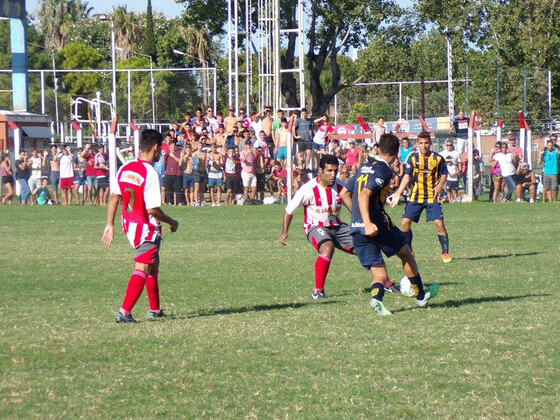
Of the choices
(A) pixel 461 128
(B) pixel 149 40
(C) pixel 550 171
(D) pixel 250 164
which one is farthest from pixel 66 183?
(B) pixel 149 40

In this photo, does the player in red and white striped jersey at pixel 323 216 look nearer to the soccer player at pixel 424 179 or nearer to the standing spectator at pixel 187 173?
the soccer player at pixel 424 179

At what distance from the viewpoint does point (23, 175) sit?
29578 millimetres

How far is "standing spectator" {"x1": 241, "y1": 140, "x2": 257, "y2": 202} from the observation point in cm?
2653

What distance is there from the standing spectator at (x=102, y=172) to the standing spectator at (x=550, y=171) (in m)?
12.2

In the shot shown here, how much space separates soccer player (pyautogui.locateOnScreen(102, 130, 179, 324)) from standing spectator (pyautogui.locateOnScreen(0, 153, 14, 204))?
22003mm

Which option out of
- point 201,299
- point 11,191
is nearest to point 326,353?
point 201,299

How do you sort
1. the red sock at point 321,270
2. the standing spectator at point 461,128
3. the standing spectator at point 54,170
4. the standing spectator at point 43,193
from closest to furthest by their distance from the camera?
the red sock at point 321,270
the standing spectator at point 54,170
the standing spectator at point 43,193
the standing spectator at point 461,128

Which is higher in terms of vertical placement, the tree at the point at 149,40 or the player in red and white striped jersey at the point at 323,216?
the tree at the point at 149,40

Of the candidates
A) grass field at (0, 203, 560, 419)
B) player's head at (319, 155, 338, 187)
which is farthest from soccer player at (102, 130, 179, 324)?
player's head at (319, 155, 338, 187)

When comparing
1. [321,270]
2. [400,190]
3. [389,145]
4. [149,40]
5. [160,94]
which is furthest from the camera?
[149,40]

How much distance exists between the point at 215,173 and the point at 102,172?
3477 millimetres

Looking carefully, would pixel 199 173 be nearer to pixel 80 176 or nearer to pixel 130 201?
pixel 80 176

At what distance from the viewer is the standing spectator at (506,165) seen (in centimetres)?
2705

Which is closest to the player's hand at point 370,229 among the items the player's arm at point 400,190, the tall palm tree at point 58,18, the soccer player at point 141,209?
the soccer player at point 141,209
